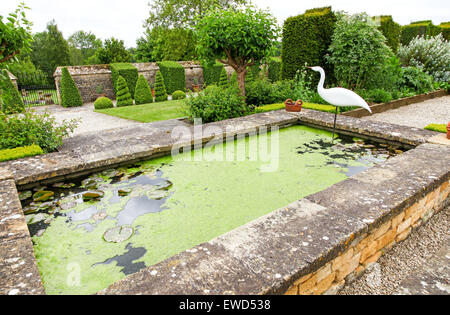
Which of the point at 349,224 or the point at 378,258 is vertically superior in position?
the point at 349,224

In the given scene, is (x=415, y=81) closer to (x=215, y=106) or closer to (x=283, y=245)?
(x=215, y=106)

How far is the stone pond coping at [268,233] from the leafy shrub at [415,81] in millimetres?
8490

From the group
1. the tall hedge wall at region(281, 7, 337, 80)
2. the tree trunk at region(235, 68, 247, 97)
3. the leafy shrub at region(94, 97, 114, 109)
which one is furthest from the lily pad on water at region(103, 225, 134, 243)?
the leafy shrub at region(94, 97, 114, 109)

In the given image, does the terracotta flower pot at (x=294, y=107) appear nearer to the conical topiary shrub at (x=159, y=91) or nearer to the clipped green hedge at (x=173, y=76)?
the conical topiary shrub at (x=159, y=91)

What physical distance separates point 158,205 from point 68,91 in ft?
44.0

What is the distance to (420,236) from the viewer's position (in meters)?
2.74

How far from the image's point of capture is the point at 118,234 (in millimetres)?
2629

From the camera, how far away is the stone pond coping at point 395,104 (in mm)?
7820

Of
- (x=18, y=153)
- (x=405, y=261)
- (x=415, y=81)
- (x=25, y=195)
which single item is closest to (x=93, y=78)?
(x=18, y=153)

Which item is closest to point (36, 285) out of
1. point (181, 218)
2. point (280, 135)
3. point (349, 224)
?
point (181, 218)

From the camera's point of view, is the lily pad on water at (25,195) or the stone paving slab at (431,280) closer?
the stone paving slab at (431,280)

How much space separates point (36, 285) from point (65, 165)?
243 cm

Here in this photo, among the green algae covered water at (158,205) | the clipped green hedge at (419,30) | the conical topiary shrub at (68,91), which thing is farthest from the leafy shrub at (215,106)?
the clipped green hedge at (419,30)

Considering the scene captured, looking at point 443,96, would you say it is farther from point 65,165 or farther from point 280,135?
point 65,165
